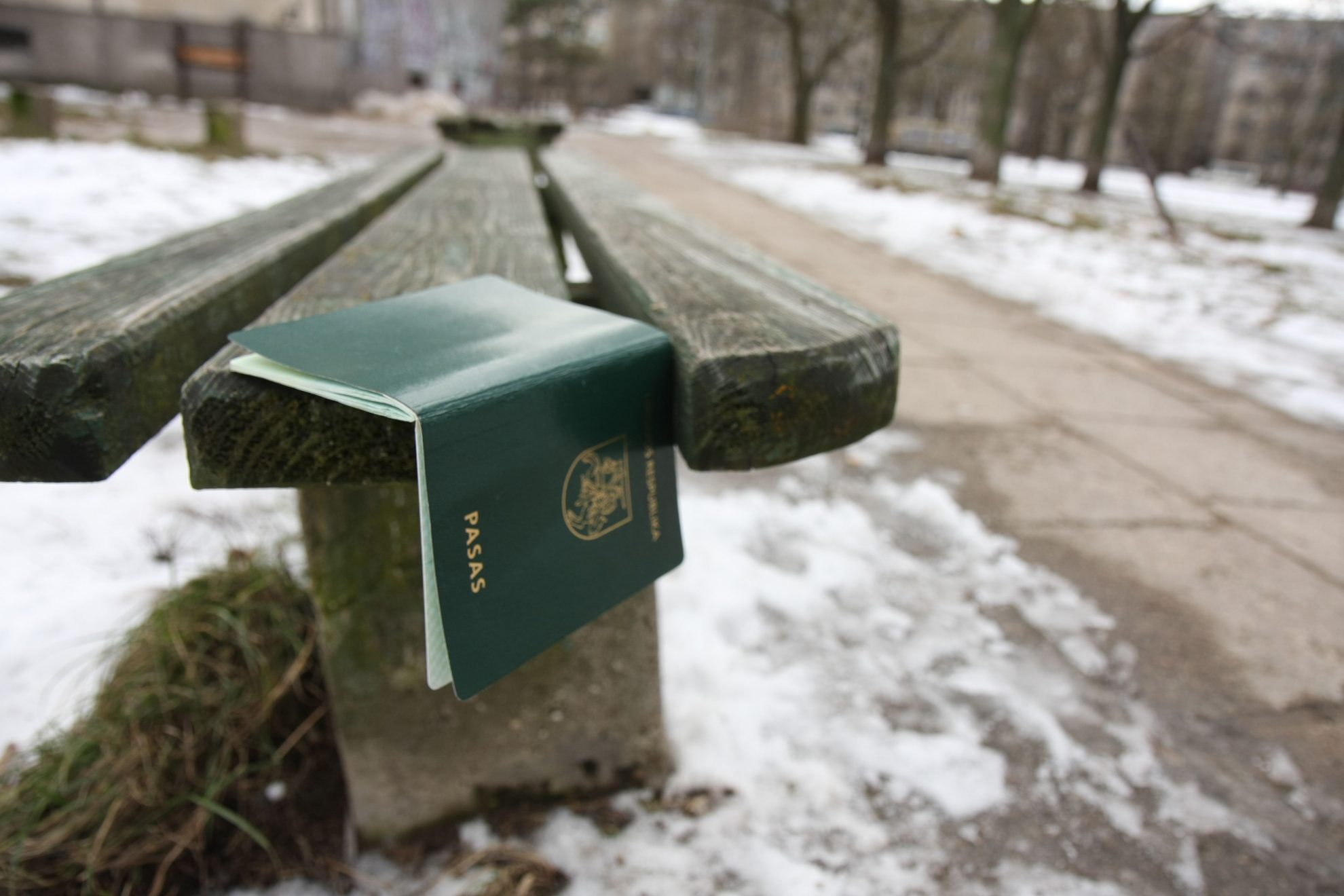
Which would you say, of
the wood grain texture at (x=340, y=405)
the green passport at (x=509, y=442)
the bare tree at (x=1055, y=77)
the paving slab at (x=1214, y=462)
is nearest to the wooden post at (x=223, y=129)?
the wood grain texture at (x=340, y=405)

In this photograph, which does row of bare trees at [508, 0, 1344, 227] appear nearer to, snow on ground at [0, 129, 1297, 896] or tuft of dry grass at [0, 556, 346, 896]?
snow on ground at [0, 129, 1297, 896]

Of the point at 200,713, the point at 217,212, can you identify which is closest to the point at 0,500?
the point at 200,713

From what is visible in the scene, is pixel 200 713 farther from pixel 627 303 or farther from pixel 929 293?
pixel 929 293

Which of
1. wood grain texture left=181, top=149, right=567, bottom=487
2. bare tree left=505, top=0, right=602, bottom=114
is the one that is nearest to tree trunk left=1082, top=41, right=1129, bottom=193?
wood grain texture left=181, top=149, right=567, bottom=487

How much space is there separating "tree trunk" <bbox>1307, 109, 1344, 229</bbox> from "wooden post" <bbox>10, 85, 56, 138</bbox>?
13458 millimetres

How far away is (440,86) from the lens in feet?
91.6

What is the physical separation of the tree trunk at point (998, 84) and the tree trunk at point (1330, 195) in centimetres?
374

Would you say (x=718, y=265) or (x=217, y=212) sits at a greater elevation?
(x=718, y=265)

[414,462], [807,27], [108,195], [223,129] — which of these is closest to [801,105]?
[807,27]

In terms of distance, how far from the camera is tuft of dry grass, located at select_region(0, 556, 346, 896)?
1176mm

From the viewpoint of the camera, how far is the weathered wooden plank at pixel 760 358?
750 mm

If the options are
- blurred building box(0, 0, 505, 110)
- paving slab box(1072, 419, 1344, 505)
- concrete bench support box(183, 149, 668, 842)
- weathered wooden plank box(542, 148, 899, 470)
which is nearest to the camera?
weathered wooden plank box(542, 148, 899, 470)

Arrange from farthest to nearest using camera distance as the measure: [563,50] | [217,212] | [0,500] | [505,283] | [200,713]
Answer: [563,50] → [217,212] → [0,500] → [200,713] → [505,283]

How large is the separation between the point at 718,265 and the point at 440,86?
3044 centimetres
